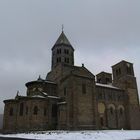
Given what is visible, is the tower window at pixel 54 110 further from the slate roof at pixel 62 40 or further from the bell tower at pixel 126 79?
the bell tower at pixel 126 79

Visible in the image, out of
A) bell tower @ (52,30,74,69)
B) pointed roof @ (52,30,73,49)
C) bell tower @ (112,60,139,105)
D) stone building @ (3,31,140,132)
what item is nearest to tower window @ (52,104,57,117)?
stone building @ (3,31,140,132)

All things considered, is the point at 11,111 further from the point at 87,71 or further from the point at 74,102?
the point at 87,71

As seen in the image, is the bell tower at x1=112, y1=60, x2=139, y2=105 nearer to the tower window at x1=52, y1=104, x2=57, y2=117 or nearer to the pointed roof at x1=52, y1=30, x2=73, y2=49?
the pointed roof at x1=52, y1=30, x2=73, y2=49

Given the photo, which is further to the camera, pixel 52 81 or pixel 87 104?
pixel 52 81

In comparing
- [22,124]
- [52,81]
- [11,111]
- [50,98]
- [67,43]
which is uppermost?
[67,43]

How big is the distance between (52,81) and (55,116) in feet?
36.2

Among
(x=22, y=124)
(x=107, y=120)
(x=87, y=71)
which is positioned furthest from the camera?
(x=107, y=120)

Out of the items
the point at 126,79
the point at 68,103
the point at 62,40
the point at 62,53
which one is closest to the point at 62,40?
the point at 62,40

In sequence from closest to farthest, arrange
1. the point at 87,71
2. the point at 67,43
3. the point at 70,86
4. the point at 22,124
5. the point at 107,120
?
1. the point at 22,124
2. the point at 70,86
3. the point at 87,71
4. the point at 107,120
5. the point at 67,43

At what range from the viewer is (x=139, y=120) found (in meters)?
56.7

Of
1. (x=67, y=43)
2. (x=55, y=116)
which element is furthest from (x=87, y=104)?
(x=67, y=43)

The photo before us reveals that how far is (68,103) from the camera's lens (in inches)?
1614

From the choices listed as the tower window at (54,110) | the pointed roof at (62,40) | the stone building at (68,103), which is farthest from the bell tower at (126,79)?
the tower window at (54,110)

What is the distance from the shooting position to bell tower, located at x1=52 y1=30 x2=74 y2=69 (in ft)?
174
